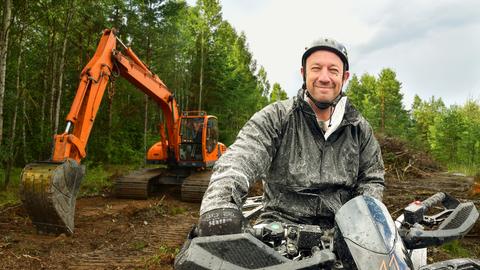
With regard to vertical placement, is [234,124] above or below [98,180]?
above

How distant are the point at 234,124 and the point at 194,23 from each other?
8.66 meters

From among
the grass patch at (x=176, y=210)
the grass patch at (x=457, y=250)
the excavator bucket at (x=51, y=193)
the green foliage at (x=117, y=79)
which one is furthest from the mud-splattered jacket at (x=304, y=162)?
the green foliage at (x=117, y=79)

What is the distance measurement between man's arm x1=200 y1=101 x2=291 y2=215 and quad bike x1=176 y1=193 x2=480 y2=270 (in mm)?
188

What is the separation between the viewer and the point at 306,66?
2.39m

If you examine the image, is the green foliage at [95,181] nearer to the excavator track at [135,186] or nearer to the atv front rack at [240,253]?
the excavator track at [135,186]

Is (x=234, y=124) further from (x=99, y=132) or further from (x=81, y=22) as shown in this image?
(x=81, y=22)

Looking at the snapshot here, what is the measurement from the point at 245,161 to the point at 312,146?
19.9 inches

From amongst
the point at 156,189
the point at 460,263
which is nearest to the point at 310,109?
the point at 460,263

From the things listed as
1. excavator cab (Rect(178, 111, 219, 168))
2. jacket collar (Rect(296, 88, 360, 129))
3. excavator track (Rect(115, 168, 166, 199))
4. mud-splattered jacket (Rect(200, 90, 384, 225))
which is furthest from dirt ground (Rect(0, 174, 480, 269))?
jacket collar (Rect(296, 88, 360, 129))

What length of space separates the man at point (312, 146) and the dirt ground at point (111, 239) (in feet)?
10.8

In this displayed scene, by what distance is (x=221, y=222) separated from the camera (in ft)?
4.68

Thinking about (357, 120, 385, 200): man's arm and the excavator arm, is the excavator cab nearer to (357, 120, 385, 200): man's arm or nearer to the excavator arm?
the excavator arm

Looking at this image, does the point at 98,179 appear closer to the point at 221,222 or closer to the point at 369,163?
the point at 369,163

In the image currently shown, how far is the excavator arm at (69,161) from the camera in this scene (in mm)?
6949
